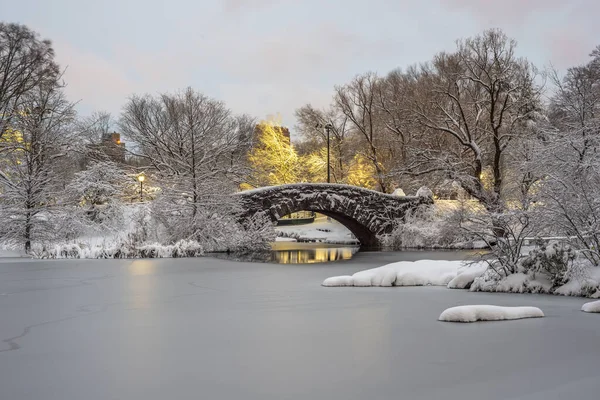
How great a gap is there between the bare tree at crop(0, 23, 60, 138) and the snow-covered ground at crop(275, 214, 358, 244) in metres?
17.1

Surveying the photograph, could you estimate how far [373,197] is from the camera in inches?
1049

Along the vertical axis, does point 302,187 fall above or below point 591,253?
above

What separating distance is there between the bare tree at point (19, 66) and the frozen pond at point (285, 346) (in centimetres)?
1558

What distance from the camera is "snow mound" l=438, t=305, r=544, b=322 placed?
22.4 feet

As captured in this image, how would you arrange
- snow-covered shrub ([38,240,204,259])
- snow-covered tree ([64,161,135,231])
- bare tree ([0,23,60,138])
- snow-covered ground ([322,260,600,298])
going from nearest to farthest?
snow-covered ground ([322,260,600,298])
snow-covered shrub ([38,240,204,259])
snow-covered tree ([64,161,135,231])
bare tree ([0,23,60,138])

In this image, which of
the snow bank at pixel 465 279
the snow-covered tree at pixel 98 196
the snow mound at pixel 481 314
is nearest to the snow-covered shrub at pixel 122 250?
the snow-covered tree at pixel 98 196

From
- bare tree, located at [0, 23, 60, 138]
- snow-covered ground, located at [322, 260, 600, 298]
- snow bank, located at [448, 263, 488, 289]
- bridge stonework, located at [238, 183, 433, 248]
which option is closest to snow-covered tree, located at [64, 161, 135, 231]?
bare tree, located at [0, 23, 60, 138]

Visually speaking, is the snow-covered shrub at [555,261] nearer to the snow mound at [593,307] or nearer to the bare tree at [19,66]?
the snow mound at [593,307]

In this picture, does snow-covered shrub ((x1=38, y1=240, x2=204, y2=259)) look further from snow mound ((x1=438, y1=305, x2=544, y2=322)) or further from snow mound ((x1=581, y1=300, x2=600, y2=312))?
snow mound ((x1=581, y1=300, x2=600, y2=312))

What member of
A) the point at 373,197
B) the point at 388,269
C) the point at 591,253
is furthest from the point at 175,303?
the point at 373,197

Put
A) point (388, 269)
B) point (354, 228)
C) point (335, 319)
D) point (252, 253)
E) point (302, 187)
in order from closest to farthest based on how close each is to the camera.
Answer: point (335, 319) → point (388, 269) → point (252, 253) → point (302, 187) → point (354, 228)

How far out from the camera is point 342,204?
2558cm

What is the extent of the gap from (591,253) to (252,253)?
544 inches

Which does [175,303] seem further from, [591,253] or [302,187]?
[302,187]
